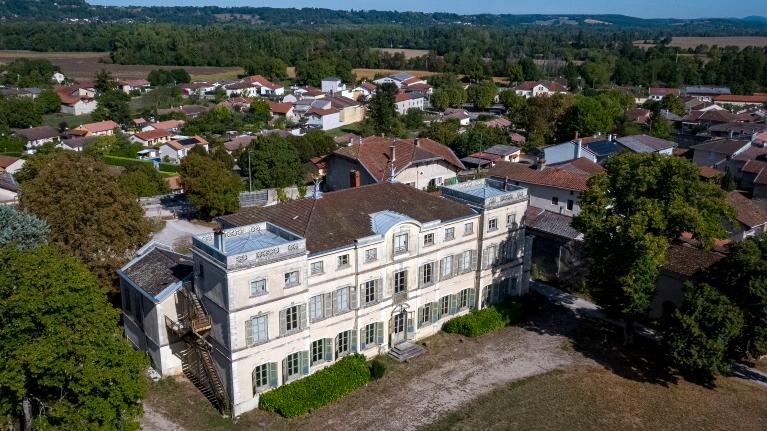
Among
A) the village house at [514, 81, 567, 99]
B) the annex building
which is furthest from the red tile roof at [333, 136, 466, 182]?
the village house at [514, 81, 567, 99]

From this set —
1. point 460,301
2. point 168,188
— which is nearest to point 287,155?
point 168,188

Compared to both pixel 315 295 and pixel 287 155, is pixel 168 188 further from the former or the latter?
pixel 315 295

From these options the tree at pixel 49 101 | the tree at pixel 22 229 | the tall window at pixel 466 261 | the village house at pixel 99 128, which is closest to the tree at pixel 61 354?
the tree at pixel 22 229

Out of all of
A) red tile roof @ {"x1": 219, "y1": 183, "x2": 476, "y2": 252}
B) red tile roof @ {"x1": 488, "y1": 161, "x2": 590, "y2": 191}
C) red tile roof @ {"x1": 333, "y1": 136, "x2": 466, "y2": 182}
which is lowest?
red tile roof @ {"x1": 488, "y1": 161, "x2": 590, "y2": 191}

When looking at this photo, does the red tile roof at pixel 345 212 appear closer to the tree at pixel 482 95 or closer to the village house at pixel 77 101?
the tree at pixel 482 95

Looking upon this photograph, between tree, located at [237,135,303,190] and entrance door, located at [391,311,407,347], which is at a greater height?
tree, located at [237,135,303,190]

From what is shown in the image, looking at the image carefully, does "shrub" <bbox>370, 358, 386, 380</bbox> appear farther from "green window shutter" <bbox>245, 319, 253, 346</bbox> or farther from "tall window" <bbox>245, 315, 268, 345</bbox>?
"green window shutter" <bbox>245, 319, 253, 346</bbox>

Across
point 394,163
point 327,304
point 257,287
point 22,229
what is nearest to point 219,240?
point 257,287
